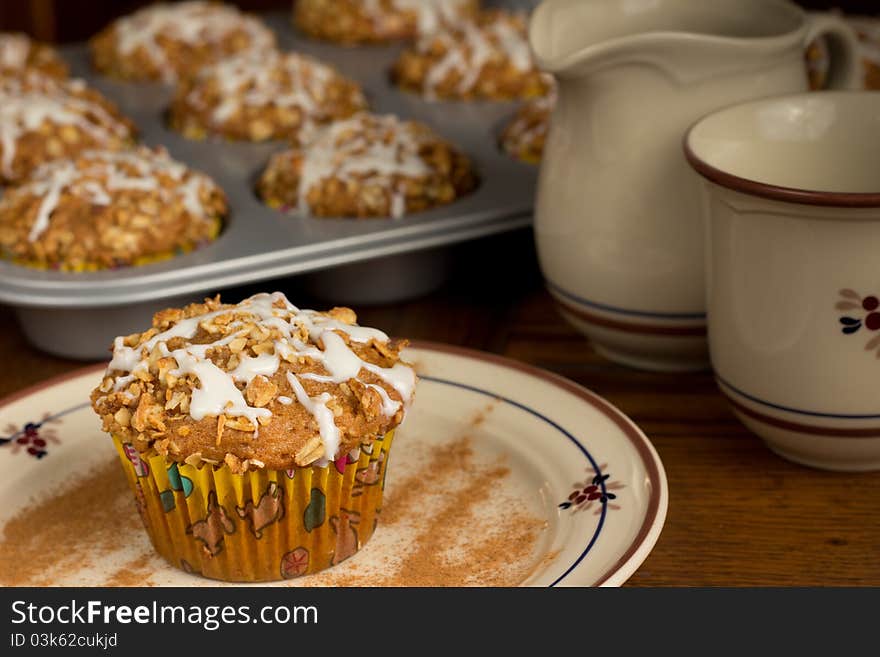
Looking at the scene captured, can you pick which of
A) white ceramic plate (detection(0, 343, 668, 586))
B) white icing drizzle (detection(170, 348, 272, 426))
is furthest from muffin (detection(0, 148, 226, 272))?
white icing drizzle (detection(170, 348, 272, 426))

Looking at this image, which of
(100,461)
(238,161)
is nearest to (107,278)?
(100,461)

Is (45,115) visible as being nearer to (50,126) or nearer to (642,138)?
(50,126)

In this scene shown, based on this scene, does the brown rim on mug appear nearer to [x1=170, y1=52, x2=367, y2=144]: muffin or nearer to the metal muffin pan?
the metal muffin pan

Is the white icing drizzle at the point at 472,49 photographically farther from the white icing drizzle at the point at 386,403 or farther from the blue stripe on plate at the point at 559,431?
the white icing drizzle at the point at 386,403

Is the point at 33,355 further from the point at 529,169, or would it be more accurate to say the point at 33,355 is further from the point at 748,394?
the point at 748,394

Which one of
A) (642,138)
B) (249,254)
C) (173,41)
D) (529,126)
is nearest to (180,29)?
(173,41)

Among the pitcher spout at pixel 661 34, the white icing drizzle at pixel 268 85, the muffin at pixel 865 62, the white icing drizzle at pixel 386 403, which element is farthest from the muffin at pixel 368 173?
the white icing drizzle at pixel 386 403
